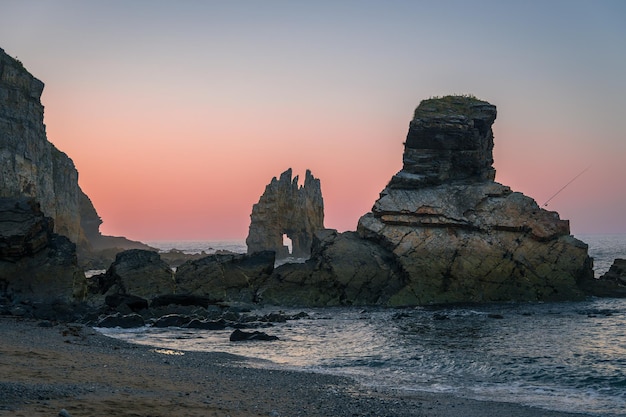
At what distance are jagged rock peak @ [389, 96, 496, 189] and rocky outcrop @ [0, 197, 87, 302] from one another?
3137cm

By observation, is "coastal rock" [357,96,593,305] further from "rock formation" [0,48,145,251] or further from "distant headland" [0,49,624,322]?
"rock formation" [0,48,145,251]

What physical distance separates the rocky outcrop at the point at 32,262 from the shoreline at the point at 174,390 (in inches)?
700

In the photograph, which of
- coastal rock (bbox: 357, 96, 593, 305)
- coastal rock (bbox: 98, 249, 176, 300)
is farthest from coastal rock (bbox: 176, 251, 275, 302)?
coastal rock (bbox: 357, 96, 593, 305)

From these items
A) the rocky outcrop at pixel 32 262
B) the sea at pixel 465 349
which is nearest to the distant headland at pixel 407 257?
the rocky outcrop at pixel 32 262

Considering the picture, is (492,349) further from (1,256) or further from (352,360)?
(1,256)

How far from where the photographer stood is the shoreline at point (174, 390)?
12836mm

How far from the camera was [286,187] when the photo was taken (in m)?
128

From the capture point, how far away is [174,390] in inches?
629

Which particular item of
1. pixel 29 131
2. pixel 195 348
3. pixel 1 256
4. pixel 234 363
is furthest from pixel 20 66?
pixel 234 363

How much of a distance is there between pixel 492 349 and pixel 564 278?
84.3 ft

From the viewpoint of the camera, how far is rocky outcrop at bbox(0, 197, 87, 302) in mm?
40844

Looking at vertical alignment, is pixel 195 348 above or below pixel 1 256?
below

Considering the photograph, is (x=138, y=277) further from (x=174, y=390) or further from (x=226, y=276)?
(x=174, y=390)

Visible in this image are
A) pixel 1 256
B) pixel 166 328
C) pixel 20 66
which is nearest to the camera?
pixel 166 328
